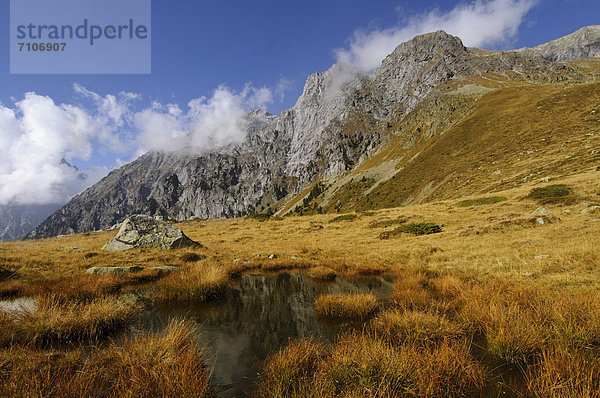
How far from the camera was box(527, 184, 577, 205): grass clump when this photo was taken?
23.6 metres

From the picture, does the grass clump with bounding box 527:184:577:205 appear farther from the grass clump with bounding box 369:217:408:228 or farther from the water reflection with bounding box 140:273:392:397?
the water reflection with bounding box 140:273:392:397

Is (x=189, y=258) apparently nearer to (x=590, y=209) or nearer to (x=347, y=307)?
(x=347, y=307)

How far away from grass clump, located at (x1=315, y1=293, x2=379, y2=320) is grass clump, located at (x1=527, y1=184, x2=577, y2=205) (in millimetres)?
26380

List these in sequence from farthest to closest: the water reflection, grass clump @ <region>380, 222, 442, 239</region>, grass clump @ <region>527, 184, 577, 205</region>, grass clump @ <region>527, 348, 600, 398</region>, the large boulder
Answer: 1. grass clump @ <region>380, 222, 442, 239</region>
2. grass clump @ <region>527, 184, 577, 205</region>
3. the large boulder
4. the water reflection
5. grass clump @ <region>527, 348, 600, 398</region>

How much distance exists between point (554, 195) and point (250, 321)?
33031mm

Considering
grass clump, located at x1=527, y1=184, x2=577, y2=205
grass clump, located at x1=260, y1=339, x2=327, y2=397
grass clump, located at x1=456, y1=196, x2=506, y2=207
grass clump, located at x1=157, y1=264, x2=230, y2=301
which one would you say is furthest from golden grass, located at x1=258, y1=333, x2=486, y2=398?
grass clump, located at x1=456, y1=196, x2=506, y2=207

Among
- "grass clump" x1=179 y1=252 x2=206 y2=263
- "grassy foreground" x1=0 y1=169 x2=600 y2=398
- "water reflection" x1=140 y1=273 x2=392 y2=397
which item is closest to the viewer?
"grassy foreground" x1=0 y1=169 x2=600 y2=398

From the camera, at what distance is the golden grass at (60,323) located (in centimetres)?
625

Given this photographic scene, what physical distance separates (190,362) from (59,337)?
15.4ft

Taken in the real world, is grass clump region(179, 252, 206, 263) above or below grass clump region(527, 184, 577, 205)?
below

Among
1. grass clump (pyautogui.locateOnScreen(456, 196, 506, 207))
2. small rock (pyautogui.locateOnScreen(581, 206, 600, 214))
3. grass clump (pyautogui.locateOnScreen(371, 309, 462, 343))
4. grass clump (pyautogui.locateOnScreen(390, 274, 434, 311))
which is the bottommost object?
grass clump (pyautogui.locateOnScreen(390, 274, 434, 311))

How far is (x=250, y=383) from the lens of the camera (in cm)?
522

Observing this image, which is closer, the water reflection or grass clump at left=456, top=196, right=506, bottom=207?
the water reflection

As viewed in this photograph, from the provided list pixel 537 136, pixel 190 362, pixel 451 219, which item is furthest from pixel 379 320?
pixel 537 136
